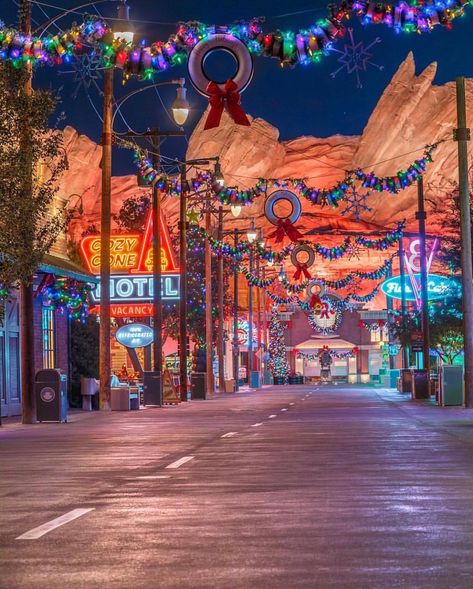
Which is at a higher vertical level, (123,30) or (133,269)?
(123,30)

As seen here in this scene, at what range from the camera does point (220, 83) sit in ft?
86.6

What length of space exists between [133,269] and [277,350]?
77699 mm

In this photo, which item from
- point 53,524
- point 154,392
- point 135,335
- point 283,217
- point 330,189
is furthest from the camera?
point 283,217

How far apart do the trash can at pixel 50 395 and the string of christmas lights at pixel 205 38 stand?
24.9ft

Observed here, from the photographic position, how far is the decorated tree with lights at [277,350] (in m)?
123

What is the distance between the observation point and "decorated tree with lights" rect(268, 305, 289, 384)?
403ft

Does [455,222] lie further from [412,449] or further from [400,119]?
[400,119]

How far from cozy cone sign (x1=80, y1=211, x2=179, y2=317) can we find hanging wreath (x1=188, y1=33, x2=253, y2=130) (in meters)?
21.4

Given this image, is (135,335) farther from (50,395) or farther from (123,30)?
(123,30)

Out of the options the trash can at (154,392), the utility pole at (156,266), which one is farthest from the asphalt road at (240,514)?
Result: the utility pole at (156,266)

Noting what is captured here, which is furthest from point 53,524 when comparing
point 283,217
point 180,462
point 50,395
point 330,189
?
point 283,217

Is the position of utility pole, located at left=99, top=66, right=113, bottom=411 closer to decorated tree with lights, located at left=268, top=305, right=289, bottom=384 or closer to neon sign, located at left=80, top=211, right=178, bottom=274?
neon sign, located at left=80, top=211, right=178, bottom=274

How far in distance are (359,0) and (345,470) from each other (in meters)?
12.6

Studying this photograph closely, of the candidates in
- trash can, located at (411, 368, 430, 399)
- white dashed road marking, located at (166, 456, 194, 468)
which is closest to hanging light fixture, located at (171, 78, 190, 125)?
trash can, located at (411, 368, 430, 399)
